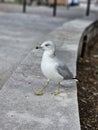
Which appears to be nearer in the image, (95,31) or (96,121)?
(96,121)

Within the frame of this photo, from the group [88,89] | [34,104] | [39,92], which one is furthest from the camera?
[88,89]

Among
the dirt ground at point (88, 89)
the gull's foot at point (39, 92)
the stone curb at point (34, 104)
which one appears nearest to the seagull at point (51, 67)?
the gull's foot at point (39, 92)

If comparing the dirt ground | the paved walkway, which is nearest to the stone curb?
the paved walkway

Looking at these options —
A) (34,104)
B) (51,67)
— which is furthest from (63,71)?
(34,104)

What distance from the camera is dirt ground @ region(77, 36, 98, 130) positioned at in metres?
4.10

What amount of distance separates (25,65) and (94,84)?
51.2 inches

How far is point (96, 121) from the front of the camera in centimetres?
413

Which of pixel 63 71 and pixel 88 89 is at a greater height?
pixel 63 71

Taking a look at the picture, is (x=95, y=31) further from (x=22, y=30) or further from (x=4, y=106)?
(x=4, y=106)

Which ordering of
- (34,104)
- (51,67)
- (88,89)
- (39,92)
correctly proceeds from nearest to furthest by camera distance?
(34,104) < (51,67) < (39,92) < (88,89)

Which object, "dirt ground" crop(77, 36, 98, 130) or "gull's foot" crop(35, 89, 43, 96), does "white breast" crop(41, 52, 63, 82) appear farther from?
"dirt ground" crop(77, 36, 98, 130)

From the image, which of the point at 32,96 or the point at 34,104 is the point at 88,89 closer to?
→ the point at 32,96

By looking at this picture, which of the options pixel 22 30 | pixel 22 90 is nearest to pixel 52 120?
pixel 22 90

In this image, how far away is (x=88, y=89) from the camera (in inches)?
211
